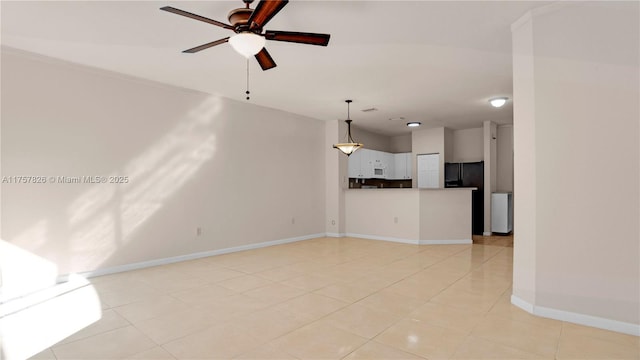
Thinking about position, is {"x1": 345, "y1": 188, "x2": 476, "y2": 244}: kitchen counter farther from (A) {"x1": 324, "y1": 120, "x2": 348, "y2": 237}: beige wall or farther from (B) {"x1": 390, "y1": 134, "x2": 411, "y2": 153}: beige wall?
(B) {"x1": 390, "y1": 134, "x2": 411, "y2": 153}: beige wall

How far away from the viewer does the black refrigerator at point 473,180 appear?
8086mm

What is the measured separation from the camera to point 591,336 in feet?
8.19

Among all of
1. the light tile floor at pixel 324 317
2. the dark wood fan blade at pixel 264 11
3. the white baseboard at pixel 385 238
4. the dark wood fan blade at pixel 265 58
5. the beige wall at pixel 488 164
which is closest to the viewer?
the dark wood fan blade at pixel 264 11

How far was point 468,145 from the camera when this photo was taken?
8.68m

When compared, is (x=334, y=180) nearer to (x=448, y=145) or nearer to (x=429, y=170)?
(x=429, y=170)

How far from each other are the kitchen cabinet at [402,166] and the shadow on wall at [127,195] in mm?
5542

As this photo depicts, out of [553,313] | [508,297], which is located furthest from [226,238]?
[553,313]

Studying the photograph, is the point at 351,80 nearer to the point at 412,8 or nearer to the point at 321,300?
the point at 412,8

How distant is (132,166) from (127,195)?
0.41 m

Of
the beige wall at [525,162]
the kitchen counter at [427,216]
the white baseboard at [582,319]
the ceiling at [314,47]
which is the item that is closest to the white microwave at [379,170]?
the kitchen counter at [427,216]

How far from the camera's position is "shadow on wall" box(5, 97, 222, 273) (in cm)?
411

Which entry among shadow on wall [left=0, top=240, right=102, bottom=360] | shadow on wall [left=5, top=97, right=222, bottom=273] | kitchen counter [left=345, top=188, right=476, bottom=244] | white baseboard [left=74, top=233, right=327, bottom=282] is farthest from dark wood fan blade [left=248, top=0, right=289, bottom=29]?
kitchen counter [left=345, top=188, right=476, bottom=244]

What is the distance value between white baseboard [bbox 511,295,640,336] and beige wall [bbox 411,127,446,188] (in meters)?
5.80

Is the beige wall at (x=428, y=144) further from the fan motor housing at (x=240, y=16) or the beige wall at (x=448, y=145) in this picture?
the fan motor housing at (x=240, y=16)
